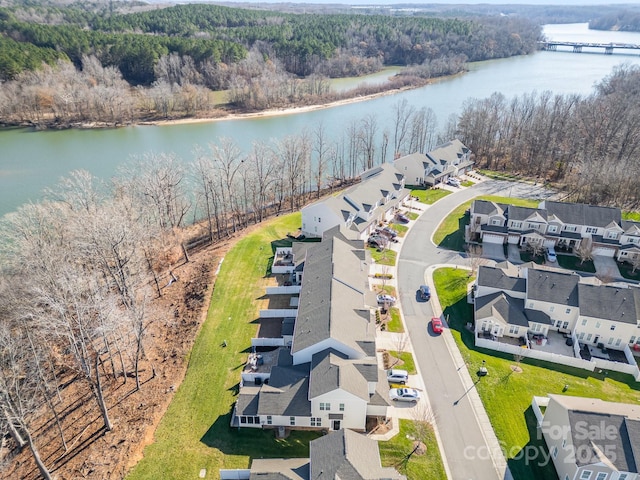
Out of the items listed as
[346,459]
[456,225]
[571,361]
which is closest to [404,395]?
[346,459]

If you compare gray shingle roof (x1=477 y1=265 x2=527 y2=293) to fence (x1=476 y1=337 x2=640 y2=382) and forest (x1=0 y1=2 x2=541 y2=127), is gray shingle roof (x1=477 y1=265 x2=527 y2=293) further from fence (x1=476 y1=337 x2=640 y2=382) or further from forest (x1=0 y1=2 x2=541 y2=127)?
forest (x1=0 y1=2 x2=541 y2=127)

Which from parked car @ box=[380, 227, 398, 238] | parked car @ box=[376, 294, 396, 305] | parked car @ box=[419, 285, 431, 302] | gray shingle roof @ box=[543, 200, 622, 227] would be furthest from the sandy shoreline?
parked car @ box=[376, 294, 396, 305]

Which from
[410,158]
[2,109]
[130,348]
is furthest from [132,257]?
[2,109]

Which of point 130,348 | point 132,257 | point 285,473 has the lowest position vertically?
point 130,348

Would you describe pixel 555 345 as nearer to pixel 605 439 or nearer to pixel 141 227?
pixel 605 439

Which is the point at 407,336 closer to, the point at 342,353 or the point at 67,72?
the point at 342,353

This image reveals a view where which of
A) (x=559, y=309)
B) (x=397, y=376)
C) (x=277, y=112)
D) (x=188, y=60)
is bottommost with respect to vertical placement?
(x=397, y=376)
